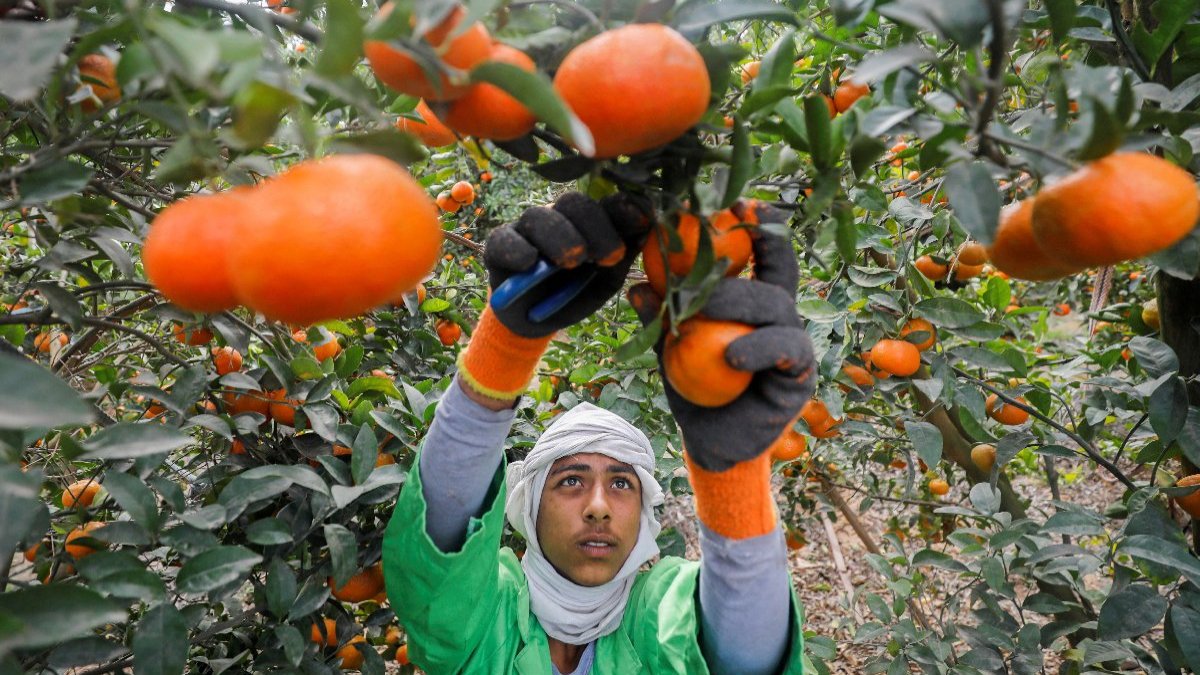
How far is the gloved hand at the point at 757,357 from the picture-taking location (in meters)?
0.82

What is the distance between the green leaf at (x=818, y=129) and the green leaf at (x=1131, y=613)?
3.70ft

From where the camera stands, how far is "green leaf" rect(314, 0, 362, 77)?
1.81ft

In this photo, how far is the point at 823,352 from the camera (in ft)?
5.25

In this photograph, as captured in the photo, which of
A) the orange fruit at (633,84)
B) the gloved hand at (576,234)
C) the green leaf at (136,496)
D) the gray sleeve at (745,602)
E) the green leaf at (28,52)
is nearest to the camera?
the green leaf at (28,52)

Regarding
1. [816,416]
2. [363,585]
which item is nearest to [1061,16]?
[816,416]

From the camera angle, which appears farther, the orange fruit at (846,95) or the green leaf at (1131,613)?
the orange fruit at (846,95)

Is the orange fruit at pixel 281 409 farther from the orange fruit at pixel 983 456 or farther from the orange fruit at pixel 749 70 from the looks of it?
the orange fruit at pixel 983 456

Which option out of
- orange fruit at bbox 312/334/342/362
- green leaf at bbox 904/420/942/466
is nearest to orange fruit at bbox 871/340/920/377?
green leaf at bbox 904/420/942/466

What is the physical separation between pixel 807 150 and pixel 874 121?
0.09 m

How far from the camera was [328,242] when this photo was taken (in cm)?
54

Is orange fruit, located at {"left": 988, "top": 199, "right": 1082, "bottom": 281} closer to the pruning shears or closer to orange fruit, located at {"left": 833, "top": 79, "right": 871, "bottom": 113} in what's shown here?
the pruning shears

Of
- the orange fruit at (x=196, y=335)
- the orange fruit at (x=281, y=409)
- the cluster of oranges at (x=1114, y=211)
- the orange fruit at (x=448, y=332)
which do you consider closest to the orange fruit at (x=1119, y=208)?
the cluster of oranges at (x=1114, y=211)

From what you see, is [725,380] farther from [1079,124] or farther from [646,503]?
[646,503]

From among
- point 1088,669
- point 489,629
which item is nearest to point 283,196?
point 489,629
